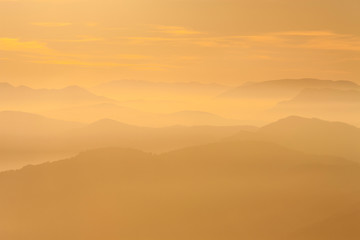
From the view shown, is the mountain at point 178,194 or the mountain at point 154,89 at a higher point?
the mountain at point 154,89

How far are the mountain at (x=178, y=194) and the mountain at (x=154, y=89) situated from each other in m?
0.46

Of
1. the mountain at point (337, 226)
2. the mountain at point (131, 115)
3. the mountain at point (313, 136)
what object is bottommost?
the mountain at point (337, 226)

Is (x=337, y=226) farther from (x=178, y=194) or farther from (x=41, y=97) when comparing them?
(x=41, y=97)

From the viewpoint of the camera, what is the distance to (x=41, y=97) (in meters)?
3.88

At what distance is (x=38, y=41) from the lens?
384cm

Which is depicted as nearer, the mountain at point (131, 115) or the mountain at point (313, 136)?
the mountain at point (131, 115)

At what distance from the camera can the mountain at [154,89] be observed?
12.7 ft

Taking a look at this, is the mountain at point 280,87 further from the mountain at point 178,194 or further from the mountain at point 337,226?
the mountain at point 337,226

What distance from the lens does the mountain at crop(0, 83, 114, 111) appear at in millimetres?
3826

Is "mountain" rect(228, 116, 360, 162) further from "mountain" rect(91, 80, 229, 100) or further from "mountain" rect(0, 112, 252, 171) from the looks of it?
"mountain" rect(91, 80, 229, 100)

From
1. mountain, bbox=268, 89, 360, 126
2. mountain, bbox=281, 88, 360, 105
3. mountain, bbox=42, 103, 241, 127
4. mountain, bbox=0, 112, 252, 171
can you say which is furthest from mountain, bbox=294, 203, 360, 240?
mountain, bbox=42, 103, 241, 127

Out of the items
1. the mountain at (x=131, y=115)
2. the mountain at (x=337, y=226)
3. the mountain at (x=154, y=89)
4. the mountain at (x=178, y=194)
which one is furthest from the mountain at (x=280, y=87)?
the mountain at (x=337, y=226)

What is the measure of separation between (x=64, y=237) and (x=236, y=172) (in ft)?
5.04

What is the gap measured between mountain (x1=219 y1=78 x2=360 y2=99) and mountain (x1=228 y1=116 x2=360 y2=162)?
236 millimetres
